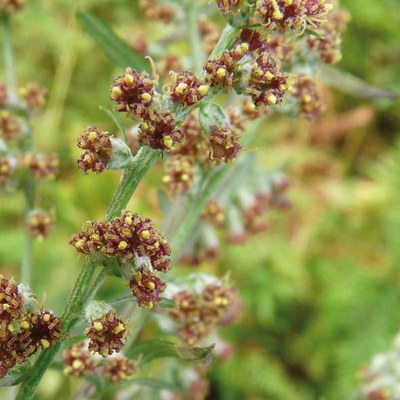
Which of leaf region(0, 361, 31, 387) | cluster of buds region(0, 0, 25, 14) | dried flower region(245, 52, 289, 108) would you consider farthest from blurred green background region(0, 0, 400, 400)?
dried flower region(245, 52, 289, 108)

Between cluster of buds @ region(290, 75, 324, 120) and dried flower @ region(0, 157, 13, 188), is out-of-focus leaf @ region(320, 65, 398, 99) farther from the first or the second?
dried flower @ region(0, 157, 13, 188)

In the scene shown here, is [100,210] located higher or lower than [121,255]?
higher

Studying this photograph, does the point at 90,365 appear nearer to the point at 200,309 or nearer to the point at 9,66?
the point at 200,309

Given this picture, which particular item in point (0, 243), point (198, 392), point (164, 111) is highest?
point (0, 243)

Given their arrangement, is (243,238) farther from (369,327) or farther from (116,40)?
(369,327)

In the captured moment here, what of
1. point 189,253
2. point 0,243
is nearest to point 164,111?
point 189,253

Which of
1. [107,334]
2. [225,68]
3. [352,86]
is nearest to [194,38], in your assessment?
[352,86]
